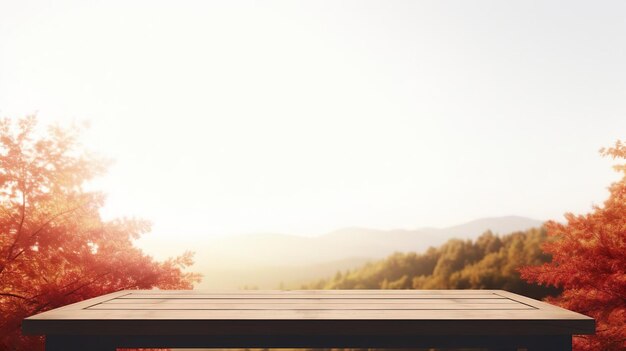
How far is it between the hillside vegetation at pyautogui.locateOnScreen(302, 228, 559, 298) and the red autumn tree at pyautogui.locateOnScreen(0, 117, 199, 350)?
15.2 meters

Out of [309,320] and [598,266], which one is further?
[598,266]

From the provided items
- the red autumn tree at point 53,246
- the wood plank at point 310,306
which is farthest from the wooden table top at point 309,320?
the red autumn tree at point 53,246

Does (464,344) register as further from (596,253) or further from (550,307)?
(596,253)

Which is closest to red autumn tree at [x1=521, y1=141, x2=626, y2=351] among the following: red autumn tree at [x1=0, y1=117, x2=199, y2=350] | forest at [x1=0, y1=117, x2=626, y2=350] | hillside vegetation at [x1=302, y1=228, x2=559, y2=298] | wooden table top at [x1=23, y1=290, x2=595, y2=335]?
forest at [x1=0, y1=117, x2=626, y2=350]

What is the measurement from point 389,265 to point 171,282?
60.4 ft

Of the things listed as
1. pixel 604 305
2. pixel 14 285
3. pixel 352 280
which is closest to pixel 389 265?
pixel 352 280

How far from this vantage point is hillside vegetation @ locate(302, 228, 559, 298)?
2053 cm

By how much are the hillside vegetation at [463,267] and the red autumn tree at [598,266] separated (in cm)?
1205

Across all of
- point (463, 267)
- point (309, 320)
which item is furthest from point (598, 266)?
point (463, 267)

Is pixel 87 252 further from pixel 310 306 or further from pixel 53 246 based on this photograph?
pixel 310 306

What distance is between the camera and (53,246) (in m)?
7.58

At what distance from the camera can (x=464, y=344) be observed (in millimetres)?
4148

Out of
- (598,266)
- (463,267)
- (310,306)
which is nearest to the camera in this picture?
(310,306)

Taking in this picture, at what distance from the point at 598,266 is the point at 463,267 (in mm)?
16689
